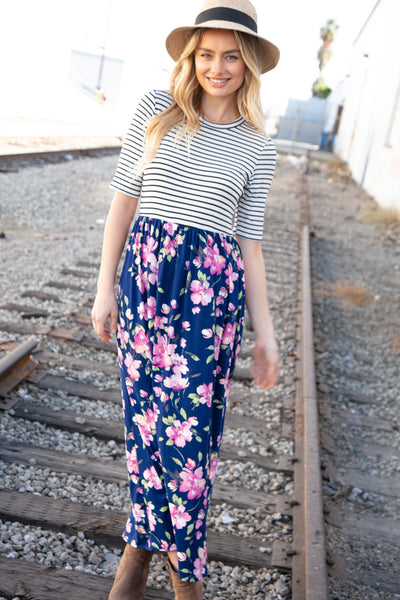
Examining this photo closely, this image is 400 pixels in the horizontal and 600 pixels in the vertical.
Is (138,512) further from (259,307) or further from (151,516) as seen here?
(259,307)

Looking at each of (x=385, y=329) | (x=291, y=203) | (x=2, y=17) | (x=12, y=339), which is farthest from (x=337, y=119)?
(x=12, y=339)

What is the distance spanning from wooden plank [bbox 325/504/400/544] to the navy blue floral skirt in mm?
1496

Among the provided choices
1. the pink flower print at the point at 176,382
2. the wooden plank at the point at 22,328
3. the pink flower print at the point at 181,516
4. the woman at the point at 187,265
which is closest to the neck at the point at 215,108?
the woman at the point at 187,265

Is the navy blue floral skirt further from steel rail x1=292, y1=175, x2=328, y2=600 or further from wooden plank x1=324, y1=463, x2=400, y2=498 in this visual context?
wooden plank x1=324, y1=463, x2=400, y2=498

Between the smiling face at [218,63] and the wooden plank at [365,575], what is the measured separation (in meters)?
2.14

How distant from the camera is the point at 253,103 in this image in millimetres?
2098

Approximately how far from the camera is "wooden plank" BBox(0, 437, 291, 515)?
10.6ft

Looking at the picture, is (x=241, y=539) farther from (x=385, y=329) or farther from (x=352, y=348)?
(x=385, y=329)

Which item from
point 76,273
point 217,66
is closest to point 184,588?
point 217,66

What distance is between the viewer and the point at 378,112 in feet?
66.7

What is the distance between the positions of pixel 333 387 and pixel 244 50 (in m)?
3.58

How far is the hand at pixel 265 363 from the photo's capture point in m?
2.24

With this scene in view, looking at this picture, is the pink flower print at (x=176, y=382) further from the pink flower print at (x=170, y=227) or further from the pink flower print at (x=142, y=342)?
the pink flower print at (x=170, y=227)

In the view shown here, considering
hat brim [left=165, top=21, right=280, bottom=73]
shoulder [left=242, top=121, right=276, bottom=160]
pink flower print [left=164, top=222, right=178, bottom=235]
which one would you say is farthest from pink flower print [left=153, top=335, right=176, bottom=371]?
hat brim [left=165, top=21, right=280, bottom=73]
